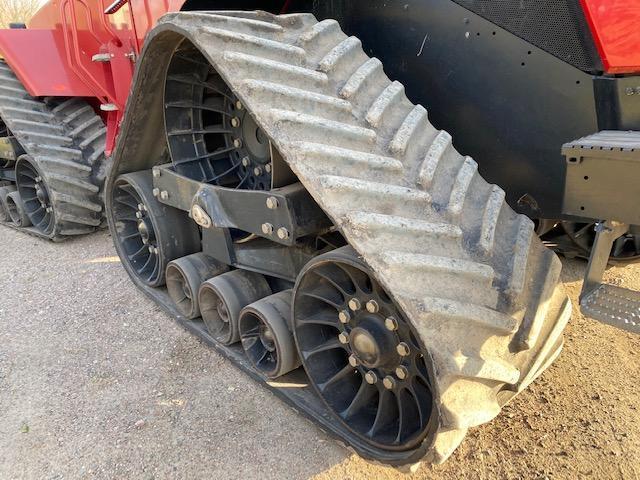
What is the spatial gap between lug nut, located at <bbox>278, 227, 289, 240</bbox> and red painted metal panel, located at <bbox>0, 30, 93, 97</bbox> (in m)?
3.13

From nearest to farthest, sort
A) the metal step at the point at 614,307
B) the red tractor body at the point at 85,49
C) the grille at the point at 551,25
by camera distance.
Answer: the metal step at the point at 614,307, the grille at the point at 551,25, the red tractor body at the point at 85,49

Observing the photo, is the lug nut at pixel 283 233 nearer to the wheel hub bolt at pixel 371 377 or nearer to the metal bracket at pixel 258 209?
the metal bracket at pixel 258 209

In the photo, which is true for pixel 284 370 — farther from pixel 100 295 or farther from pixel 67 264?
pixel 67 264

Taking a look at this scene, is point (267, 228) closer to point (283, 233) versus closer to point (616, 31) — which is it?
point (283, 233)

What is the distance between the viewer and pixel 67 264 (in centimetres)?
436

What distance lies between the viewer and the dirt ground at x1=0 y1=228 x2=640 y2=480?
2.30m

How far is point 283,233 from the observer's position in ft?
7.61

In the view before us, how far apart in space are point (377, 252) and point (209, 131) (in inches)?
61.9

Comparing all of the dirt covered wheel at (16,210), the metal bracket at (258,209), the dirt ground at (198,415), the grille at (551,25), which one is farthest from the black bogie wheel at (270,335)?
the dirt covered wheel at (16,210)

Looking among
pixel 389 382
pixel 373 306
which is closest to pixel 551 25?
pixel 373 306

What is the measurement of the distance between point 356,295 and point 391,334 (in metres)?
0.21

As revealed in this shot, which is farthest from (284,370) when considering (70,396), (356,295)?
(70,396)

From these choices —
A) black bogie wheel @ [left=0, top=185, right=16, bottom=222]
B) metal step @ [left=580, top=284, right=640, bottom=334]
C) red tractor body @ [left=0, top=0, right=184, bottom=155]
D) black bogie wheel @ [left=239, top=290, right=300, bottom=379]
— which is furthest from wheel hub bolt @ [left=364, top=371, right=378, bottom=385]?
black bogie wheel @ [left=0, top=185, right=16, bottom=222]

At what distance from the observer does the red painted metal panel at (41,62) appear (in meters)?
4.62
